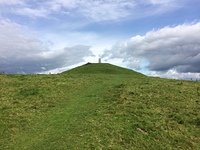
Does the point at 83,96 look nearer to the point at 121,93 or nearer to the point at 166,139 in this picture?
the point at 121,93

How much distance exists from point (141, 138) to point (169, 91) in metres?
12.5

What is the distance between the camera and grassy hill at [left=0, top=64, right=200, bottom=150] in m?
14.8

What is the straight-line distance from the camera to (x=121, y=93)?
2503 cm

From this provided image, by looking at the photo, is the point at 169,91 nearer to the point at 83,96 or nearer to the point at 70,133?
the point at 83,96

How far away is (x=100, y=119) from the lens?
17766 millimetres

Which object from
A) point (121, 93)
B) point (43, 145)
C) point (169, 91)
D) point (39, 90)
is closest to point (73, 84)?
point (39, 90)

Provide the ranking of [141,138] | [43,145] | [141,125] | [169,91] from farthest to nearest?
1. [169,91]
2. [141,125]
3. [141,138]
4. [43,145]

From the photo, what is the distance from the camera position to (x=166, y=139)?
15359 millimetres

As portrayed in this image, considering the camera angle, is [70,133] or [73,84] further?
[73,84]


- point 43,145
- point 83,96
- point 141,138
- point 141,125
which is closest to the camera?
point 43,145

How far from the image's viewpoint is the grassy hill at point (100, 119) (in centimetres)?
1482

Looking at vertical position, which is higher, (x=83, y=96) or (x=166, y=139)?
(x=83, y=96)

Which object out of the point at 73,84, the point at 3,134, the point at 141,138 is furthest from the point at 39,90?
the point at 141,138

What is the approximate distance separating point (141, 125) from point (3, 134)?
8.74m
